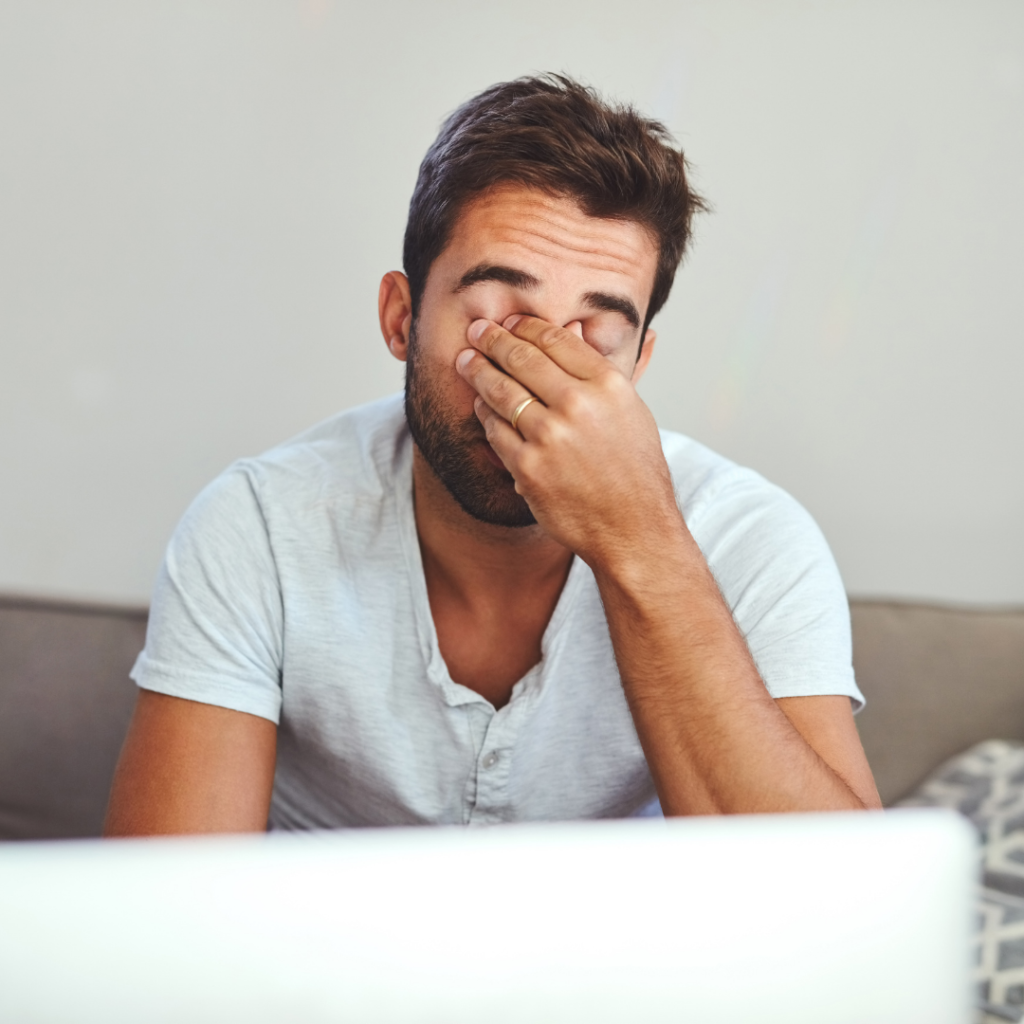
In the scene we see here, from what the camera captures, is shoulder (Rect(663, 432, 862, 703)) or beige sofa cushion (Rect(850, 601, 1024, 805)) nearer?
shoulder (Rect(663, 432, 862, 703))

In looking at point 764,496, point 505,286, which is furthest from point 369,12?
point 764,496

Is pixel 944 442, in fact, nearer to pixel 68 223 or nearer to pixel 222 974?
pixel 68 223

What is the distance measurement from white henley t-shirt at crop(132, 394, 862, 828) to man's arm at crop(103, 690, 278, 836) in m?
0.03

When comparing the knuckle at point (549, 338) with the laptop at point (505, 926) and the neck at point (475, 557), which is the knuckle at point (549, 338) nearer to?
the neck at point (475, 557)

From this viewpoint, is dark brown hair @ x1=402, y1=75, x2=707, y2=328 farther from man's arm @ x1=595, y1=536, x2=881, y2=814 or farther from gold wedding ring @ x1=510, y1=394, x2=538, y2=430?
man's arm @ x1=595, y1=536, x2=881, y2=814

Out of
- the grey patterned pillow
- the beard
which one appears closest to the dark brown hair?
the beard

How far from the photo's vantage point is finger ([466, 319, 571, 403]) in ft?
3.49

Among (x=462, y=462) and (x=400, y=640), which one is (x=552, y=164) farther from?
(x=400, y=640)

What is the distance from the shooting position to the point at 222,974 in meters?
0.34

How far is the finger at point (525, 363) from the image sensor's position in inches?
41.9

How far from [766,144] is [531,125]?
0.94 meters

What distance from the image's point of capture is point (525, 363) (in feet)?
3.55

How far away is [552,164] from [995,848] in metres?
1.16

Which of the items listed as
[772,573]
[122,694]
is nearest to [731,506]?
[772,573]
